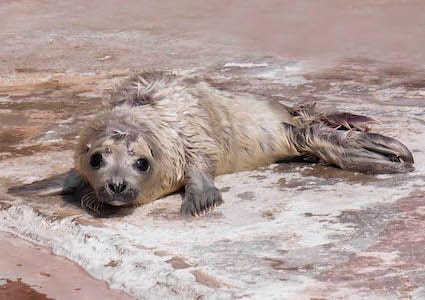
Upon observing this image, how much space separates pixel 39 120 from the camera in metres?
8.46

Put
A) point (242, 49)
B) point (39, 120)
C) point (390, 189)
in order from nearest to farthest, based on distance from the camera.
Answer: point (390, 189) → point (39, 120) → point (242, 49)

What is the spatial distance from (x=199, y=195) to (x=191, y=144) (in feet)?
1.84

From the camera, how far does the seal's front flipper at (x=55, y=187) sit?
6770mm

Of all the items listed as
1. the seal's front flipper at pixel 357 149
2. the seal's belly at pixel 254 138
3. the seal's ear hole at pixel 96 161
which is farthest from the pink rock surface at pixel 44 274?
the seal's front flipper at pixel 357 149

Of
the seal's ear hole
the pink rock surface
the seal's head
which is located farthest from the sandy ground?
the seal's ear hole

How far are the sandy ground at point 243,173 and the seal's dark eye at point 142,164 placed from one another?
0.25 metres

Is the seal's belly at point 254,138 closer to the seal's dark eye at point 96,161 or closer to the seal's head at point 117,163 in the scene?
the seal's head at point 117,163

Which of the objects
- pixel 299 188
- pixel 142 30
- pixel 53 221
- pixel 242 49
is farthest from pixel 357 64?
pixel 53 221

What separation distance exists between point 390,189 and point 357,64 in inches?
148

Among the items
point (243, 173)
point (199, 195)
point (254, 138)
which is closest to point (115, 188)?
point (199, 195)

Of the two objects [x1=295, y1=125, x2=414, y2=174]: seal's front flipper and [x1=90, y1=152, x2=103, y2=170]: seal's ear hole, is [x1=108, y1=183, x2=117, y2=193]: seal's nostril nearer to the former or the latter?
[x1=90, y1=152, x2=103, y2=170]: seal's ear hole

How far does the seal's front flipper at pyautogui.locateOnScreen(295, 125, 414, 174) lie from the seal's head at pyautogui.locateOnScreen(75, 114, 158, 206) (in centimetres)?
118

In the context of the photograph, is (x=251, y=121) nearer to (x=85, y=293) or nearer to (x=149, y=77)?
(x=149, y=77)

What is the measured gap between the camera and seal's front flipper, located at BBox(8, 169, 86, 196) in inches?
267
